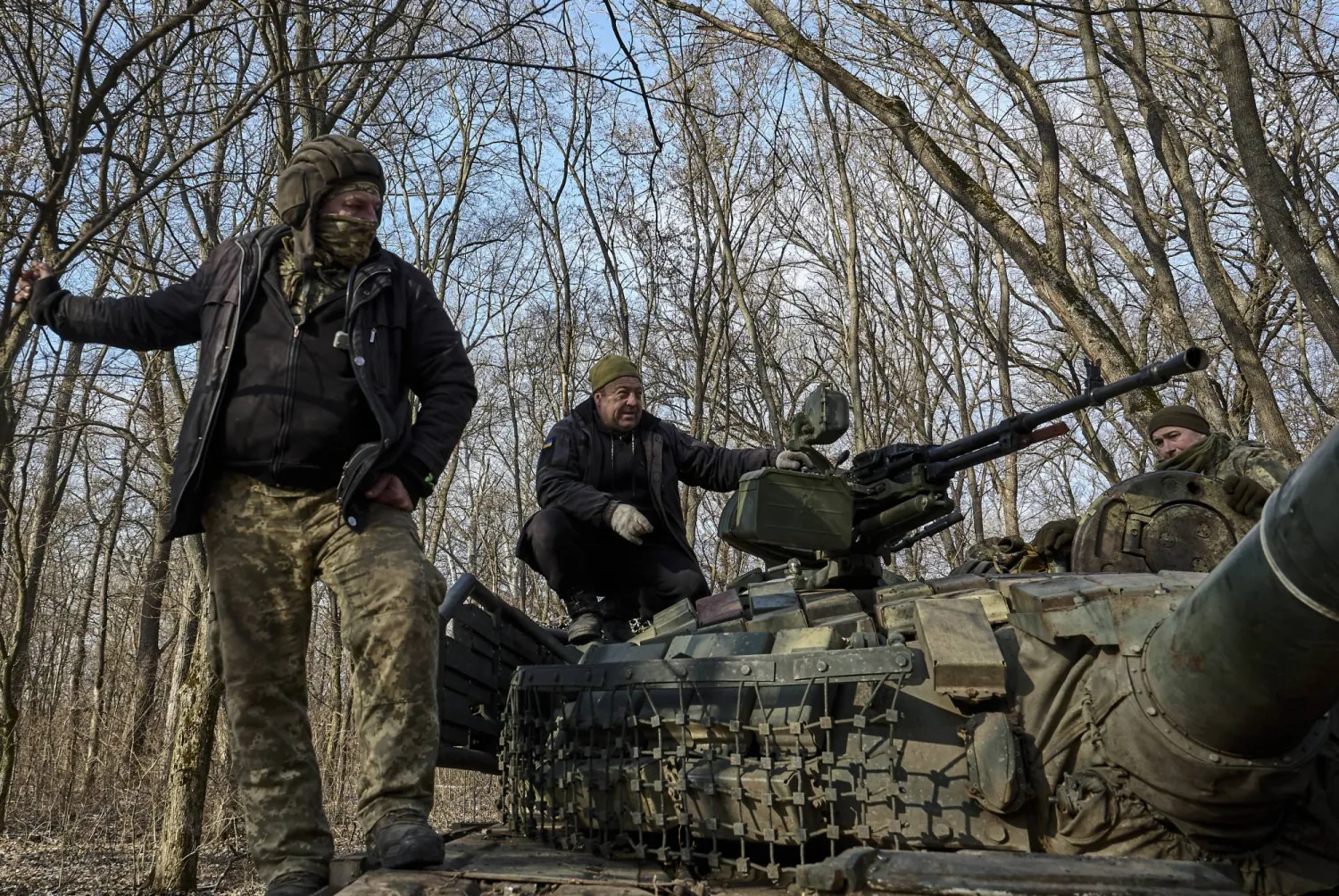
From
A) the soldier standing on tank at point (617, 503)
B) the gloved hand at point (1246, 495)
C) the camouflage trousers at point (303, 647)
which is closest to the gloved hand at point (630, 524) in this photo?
the soldier standing on tank at point (617, 503)

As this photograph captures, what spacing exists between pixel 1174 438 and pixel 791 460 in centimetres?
253

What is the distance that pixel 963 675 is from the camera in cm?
378

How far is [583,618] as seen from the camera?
5883mm

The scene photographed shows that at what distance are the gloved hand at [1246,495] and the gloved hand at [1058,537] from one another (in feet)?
2.56

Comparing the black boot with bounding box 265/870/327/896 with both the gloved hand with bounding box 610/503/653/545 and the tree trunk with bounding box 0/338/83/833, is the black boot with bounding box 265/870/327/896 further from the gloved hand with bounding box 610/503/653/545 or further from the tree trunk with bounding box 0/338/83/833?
the tree trunk with bounding box 0/338/83/833

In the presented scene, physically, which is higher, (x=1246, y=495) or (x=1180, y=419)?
(x=1180, y=419)

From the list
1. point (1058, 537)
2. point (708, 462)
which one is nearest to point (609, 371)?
point (708, 462)

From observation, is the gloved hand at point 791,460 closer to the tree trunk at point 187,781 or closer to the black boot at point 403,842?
the black boot at point 403,842

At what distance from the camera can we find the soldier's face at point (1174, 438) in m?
6.80

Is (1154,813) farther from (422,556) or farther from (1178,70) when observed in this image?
(1178,70)

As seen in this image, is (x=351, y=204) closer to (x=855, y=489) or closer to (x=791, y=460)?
(x=791, y=460)

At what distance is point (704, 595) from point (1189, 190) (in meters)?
7.55

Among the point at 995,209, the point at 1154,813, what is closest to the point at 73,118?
the point at 1154,813

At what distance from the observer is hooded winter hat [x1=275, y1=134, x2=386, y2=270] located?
4.01 metres
